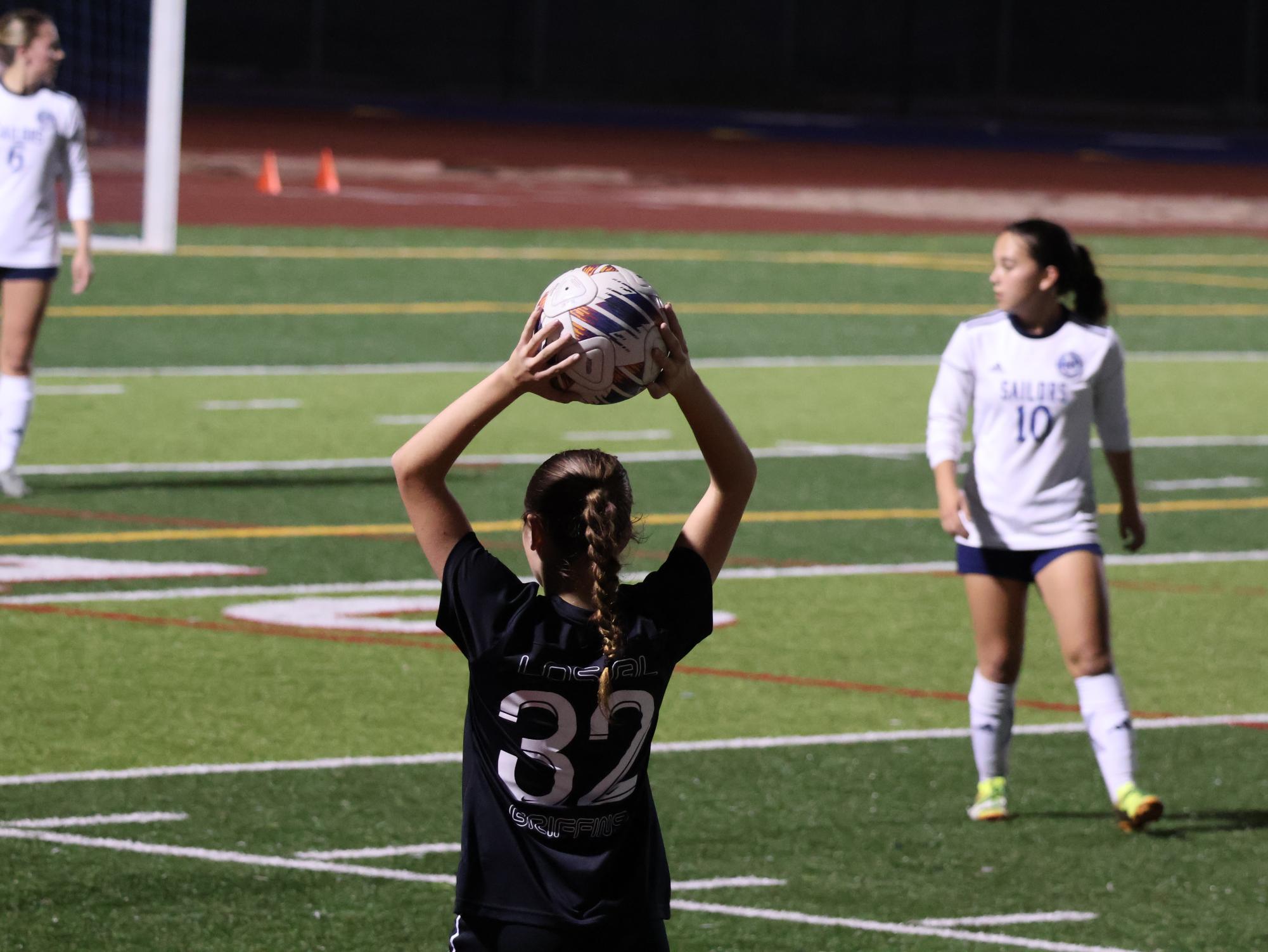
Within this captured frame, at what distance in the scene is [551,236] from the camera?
29.0 meters

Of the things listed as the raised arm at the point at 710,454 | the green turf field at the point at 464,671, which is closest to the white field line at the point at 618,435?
the green turf field at the point at 464,671

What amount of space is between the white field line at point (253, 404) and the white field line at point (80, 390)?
773mm

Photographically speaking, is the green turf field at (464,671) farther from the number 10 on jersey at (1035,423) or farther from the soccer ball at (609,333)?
the soccer ball at (609,333)

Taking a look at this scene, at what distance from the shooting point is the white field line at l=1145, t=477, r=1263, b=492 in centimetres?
1464

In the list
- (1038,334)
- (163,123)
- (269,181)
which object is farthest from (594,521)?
(269,181)

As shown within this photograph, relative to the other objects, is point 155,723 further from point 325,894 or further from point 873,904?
point 873,904

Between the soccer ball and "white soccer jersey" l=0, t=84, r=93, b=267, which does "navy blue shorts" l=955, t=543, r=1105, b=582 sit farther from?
"white soccer jersey" l=0, t=84, r=93, b=267

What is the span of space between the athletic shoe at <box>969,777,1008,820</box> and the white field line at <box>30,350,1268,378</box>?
11.1 metres

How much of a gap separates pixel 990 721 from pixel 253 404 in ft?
32.6

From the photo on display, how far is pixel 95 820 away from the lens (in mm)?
7336

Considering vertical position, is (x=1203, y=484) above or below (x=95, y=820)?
below

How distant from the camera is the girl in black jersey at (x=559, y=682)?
166 inches

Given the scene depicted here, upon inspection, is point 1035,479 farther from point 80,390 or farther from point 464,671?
point 80,390

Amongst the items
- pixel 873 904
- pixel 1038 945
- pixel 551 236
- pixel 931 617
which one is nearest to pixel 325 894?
pixel 873 904
